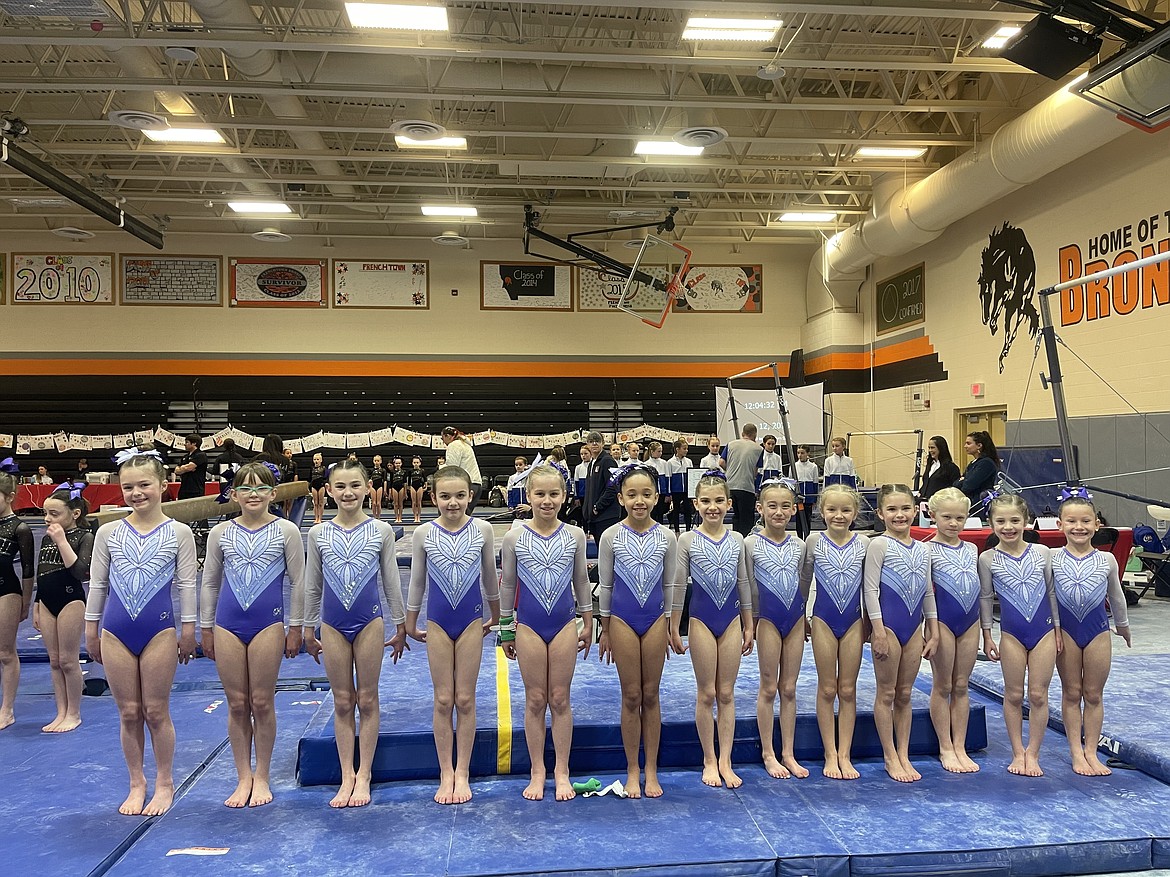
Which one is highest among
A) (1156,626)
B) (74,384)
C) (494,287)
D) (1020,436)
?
(494,287)

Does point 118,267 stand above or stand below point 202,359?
above

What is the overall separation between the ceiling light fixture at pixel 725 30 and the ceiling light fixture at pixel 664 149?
3247 millimetres

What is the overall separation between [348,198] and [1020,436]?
13.4 m

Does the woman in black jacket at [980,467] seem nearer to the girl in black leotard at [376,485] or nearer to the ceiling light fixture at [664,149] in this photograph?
the ceiling light fixture at [664,149]

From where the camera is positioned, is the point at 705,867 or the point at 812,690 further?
the point at 812,690

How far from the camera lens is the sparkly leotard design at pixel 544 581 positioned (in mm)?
3691

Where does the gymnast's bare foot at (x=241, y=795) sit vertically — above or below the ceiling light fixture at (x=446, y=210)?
below

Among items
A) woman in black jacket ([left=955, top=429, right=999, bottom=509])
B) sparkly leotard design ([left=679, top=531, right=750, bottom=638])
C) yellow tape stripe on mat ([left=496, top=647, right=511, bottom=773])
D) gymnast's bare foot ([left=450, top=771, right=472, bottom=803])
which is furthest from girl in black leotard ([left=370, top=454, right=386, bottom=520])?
sparkly leotard design ([left=679, top=531, right=750, bottom=638])

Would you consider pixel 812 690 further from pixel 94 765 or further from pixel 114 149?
pixel 114 149

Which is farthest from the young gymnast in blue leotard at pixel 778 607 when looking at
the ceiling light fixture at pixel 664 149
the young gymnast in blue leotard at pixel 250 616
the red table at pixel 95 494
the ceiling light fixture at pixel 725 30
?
the ceiling light fixture at pixel 664 149

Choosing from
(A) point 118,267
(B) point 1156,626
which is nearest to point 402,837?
(B) point 1156,626

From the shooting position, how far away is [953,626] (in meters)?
3.96

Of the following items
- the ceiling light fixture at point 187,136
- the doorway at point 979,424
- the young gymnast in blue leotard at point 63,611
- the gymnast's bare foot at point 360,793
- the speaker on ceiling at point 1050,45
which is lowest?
the gymnast's bare foot at point 360,793

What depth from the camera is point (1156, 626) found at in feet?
22.5
